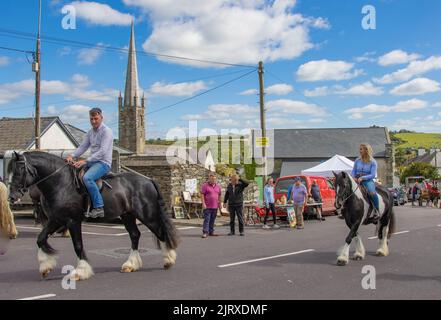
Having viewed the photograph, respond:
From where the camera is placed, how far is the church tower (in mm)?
84144

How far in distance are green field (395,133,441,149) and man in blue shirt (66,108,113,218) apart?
506 ft

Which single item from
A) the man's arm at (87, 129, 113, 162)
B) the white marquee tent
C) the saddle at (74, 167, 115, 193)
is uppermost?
the white marquee tent

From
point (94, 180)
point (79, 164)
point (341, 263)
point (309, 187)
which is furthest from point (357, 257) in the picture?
point (309, 187)

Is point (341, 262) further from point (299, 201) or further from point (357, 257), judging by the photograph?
point (299, 201)

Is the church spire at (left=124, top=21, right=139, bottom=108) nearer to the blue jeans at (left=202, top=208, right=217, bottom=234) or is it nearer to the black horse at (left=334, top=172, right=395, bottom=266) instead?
the blue jeans at (left=202, top=208, right=217, bottom=234)

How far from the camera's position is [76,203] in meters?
7.50

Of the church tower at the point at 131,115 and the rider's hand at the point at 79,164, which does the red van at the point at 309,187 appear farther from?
the church tower at the point at 131,115

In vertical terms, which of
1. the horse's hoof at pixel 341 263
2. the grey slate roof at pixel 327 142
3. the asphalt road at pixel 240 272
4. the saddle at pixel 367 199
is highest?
the grey slate roof at pixel 327 142

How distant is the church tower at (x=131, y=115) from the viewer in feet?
276

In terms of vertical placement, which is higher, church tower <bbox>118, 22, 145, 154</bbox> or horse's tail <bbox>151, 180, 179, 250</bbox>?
church tower <bbox>118, 22, 145, 154</bbox>

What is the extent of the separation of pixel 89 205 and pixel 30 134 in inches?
1058

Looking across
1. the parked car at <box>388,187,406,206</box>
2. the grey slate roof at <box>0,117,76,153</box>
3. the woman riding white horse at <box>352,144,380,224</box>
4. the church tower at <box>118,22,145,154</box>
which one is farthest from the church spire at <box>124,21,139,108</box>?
the woman riding white horse at <box>352,144,380,224</box>

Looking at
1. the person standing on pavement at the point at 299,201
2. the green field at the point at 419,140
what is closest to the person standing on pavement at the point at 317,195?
the person standing on pavement at the point at 299,201

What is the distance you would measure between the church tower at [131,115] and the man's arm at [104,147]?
76.9 metres
